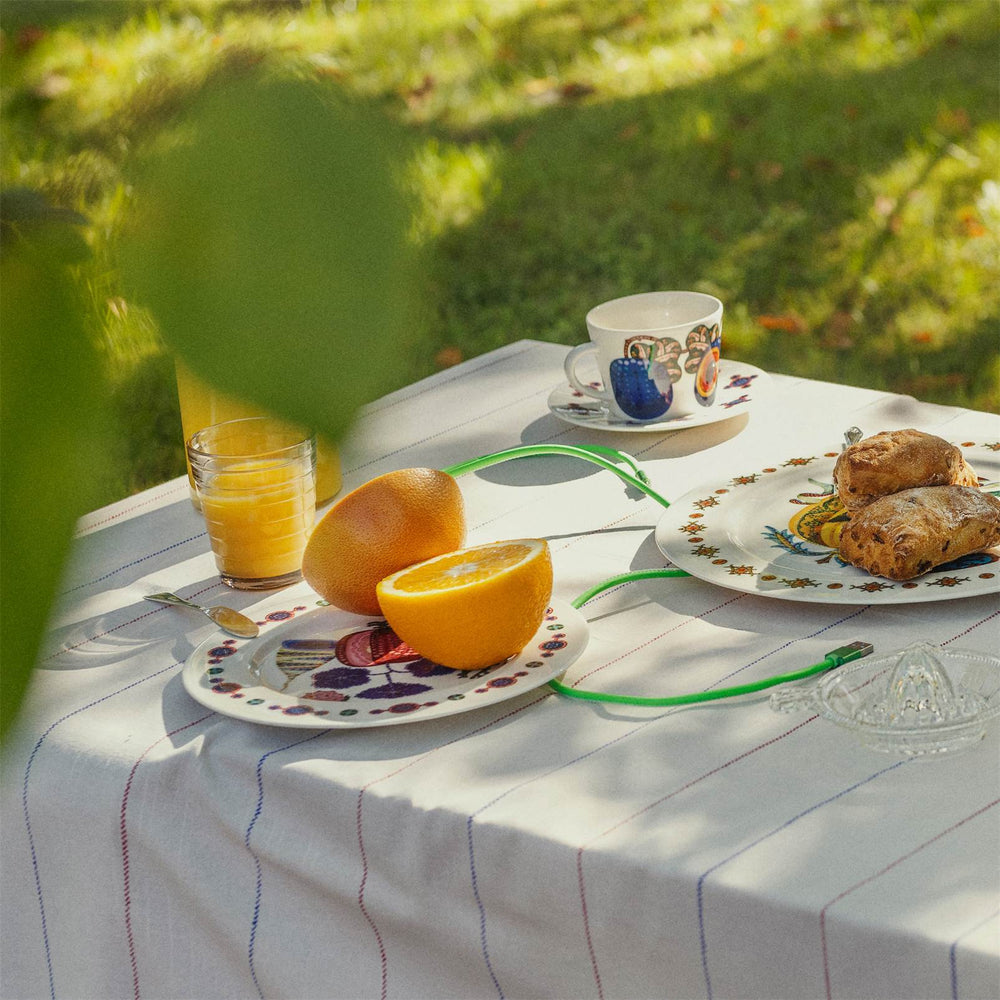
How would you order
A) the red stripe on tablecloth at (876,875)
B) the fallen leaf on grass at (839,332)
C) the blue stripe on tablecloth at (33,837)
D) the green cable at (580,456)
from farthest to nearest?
the fallen leaf on grass at (839,332), the green cable at (580,456), the blue stripe on tablecloth at (33,837), the red stripe on tablecloth at (876,875)

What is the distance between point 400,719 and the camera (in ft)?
2.61

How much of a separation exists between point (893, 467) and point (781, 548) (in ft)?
0.36

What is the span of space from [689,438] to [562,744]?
641mm

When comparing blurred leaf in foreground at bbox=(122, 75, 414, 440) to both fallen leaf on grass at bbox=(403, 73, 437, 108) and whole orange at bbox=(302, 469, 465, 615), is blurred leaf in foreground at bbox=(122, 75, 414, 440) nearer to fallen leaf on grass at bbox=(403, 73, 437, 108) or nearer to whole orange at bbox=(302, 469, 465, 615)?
fallen leaf on grass at bbox=(403, 73, 437, 108)

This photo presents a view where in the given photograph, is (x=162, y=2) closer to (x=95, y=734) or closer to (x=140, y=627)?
(x=95, y=734)

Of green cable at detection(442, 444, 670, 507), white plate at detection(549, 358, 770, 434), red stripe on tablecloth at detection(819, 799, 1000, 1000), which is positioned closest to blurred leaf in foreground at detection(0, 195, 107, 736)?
red stripe on tablecloth at detection(819, 799, 1000, 1000)

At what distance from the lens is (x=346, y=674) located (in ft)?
2.89

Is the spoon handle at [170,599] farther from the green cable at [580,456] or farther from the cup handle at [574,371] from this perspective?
the cup handle at [574,371]

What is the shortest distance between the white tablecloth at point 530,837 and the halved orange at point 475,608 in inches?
1.8

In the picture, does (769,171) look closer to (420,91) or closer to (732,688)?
(732,688)

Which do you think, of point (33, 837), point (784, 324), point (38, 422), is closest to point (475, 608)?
point (33, 837)

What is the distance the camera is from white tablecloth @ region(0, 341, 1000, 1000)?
646 mm

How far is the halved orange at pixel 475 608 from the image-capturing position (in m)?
0.83

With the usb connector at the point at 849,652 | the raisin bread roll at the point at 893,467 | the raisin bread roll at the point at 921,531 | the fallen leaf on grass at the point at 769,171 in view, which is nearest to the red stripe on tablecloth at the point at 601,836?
the usb connector at the point at 849,652
